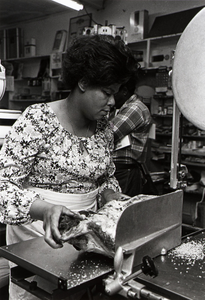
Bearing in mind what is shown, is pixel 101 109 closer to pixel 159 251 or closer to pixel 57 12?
pixel 159 251

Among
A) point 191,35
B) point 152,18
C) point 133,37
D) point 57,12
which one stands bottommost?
point 191,35

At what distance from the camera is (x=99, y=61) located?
1.27 m

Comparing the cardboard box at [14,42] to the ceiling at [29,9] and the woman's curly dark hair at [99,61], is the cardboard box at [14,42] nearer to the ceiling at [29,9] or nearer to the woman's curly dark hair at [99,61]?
the ceiling at [29,9]

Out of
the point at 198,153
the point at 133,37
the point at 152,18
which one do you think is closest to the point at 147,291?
the point at 198,153

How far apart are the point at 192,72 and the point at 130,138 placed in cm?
155

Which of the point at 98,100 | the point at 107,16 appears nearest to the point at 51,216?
the point at 98,100

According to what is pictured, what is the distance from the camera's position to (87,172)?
53.1 inches

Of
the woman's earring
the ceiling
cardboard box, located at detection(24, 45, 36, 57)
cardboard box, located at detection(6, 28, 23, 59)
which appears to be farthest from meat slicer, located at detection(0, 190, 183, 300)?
cardboard box, located at detection(6, 28, 23, 59)

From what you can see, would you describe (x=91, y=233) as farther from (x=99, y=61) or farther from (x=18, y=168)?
(x=99, y=61)

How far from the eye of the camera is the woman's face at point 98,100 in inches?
51.6

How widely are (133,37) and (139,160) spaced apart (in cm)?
304

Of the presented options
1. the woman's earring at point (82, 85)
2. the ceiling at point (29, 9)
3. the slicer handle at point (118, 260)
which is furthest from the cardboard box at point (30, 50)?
the slicer handle at point (118, 260)

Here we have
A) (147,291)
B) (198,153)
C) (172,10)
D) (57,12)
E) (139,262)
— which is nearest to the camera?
(147,291)

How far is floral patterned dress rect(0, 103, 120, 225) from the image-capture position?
112cm
